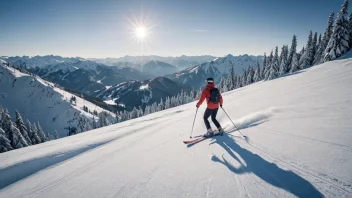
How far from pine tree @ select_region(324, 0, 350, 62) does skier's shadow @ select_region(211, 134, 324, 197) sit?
1755 inches

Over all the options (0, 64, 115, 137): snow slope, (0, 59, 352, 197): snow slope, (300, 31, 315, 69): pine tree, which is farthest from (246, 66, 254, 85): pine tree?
(0, 64, 115, 137): snow slope

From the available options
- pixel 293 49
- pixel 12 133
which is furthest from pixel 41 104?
pixel 293 49

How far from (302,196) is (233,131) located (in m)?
4.55

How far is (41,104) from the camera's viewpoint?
17062 centimetres

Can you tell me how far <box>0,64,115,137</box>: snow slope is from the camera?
488 ft

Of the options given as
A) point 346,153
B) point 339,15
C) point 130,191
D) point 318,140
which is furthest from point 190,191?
point 339,15

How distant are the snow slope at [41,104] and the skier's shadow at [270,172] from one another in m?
153

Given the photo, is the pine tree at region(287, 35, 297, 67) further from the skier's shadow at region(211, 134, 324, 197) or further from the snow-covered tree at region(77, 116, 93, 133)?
the snow-covered tree at region(77, 116, 93, 133)

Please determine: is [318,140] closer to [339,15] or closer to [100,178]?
[100,178]

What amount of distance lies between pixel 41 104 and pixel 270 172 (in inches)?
8569

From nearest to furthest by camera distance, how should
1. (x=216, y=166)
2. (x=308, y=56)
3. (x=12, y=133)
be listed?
(x=216, y=166)
(x=12, y=133)
(x=308, y=56)

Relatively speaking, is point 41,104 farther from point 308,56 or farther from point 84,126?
point 308,56

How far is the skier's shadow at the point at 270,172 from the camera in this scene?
3.18 metres

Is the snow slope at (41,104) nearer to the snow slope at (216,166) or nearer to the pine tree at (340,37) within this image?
the pine tree at (340,37)
